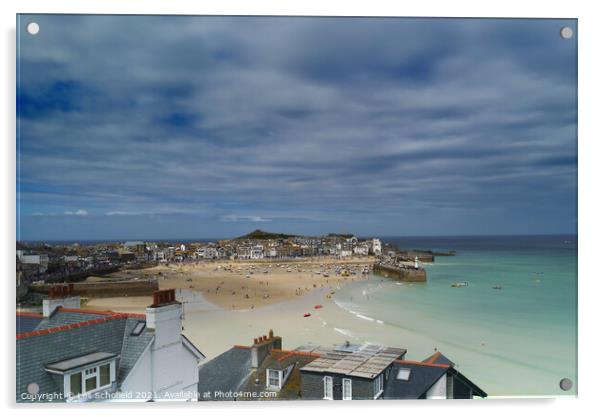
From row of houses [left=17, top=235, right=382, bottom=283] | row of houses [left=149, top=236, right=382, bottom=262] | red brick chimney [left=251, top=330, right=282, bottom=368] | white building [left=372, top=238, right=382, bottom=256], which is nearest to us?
red brick chimney [left=251, top=330, right=282, bottom=368]

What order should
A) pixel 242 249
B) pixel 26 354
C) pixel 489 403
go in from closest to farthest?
pixel 26 354 → pixel 489 403 → pixel 242 249

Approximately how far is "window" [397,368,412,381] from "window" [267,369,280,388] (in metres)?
0.88

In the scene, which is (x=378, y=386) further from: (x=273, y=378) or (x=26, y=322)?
(x=26, y=322)

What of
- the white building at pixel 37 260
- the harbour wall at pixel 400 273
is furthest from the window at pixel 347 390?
the white building at pixel 37 260

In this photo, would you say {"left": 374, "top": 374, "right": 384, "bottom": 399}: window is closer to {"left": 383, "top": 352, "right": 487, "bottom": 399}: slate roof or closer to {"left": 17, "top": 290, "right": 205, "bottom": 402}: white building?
{"left": 383, "top": 352, "right": 487, "bottom": 399}: slate roof

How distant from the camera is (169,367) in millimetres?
2770

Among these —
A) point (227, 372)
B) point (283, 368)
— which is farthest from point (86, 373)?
point (283, 368)

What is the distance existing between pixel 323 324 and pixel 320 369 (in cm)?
54

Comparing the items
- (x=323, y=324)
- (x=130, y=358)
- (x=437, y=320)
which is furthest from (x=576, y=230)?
(x=130, y=358)

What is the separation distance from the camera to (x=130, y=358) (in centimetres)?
267

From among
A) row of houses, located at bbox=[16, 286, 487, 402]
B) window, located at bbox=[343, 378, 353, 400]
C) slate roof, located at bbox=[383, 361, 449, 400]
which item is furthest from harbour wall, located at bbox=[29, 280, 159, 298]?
slate roof, located at bbox=[383, 361, 449, 400]

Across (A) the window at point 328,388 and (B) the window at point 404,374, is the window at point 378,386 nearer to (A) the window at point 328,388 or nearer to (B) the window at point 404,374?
(B) the window at point 404,374

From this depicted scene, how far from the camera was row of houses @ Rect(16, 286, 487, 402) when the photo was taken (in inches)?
99.8

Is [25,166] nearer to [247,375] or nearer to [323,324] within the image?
[247,375]
